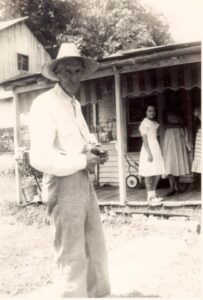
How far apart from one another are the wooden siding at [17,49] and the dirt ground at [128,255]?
14.4 m

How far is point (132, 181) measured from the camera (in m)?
9.52

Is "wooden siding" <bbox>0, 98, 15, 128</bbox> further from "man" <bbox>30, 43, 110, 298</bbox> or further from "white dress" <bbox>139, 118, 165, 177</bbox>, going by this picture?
"man" <bbox>30, 43, 110, 298</bbox>

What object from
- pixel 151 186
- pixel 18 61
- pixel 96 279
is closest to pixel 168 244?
pixel 151 186

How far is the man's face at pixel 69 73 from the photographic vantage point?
3.03 m

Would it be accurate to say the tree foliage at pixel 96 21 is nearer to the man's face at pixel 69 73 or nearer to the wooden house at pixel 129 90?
the wooden house at pixel 129 90

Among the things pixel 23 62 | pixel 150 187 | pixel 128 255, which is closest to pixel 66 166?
pixel 128 255

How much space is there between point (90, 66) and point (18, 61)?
769 inches

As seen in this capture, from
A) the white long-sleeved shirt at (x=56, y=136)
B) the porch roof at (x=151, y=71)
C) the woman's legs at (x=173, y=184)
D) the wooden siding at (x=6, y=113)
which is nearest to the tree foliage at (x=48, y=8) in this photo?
the porch roof at (x=151, y=71)

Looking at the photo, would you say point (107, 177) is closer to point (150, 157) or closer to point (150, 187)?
point (150, 187)

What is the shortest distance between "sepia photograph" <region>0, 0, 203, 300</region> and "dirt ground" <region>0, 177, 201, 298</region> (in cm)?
2

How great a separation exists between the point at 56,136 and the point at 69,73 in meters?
0.47

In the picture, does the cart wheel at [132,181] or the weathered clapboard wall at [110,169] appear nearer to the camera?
the cart wheel at [132,181]

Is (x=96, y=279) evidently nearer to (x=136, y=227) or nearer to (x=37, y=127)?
(x=37, y=127)

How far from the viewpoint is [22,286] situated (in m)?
4.44
